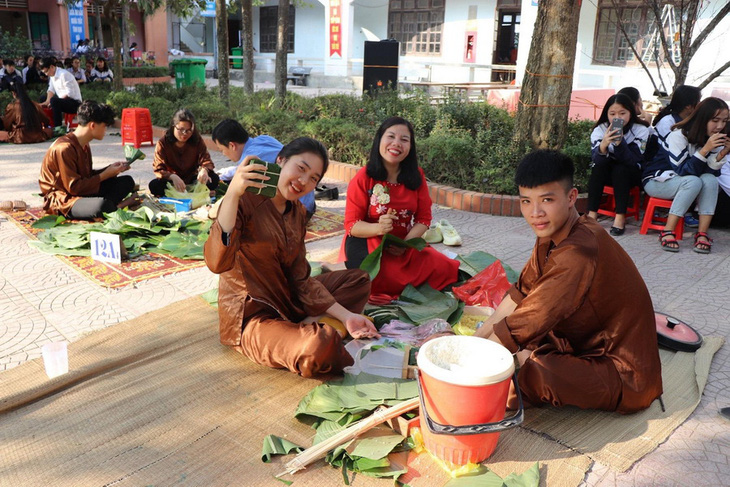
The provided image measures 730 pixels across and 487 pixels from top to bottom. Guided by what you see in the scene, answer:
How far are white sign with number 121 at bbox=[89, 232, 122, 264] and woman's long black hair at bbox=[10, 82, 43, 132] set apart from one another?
268 inches

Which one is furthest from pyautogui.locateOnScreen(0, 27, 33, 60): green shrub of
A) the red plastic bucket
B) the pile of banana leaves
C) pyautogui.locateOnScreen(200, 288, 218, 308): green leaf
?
the red plastic bucket

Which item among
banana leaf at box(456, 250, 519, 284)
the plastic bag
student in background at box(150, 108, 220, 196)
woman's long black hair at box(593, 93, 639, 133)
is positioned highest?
woman's long black hair at box(593, 93, 639, 133)

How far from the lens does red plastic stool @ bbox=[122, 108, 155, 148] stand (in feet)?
32.0

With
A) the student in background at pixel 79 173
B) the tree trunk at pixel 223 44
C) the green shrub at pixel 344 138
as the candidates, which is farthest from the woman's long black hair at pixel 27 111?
the student in background at pixel 79 173

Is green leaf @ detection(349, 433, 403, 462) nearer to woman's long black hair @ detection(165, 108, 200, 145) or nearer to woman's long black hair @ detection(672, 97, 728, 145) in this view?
woman's long black hair @ detection(672, 97, 728, 145)

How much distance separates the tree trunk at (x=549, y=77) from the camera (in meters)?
6.61

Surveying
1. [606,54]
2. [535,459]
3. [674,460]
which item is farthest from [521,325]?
[606,54]

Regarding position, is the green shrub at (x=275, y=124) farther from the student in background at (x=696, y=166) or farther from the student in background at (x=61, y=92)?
the student in background at (x=696, y=166)

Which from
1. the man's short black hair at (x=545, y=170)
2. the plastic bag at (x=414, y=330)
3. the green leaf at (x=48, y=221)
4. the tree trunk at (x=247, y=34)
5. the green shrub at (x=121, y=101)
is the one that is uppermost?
the tree trunk at (x=247, y=34)

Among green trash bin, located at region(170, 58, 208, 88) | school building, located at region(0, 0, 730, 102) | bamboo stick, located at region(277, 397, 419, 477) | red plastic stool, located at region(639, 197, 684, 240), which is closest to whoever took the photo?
bamboo stick, located at region(277, 397, 419, 477)

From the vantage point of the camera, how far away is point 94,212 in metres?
5.48

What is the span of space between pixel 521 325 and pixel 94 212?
14.2 ft

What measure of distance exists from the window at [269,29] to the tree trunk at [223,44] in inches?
525

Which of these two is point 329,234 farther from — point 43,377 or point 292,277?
point 43,377
